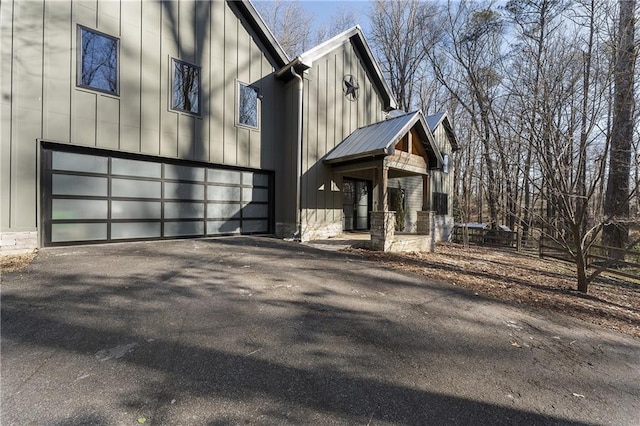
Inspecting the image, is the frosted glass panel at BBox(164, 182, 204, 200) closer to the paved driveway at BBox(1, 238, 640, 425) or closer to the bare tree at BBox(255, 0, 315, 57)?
the paved driveway at BBox(1, 238, 640, 425)

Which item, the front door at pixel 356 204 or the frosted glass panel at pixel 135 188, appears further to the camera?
the front door at pixel 356 204

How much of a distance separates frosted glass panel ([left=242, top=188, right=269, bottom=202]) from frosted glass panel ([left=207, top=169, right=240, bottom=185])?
45cm

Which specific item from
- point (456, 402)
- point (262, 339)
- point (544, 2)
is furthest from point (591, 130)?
point (544, 2)

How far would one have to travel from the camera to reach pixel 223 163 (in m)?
9.42

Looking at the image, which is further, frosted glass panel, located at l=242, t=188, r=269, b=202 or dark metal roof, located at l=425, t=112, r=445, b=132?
dark metal roof, located at l=425, t=112, r=445, b=132

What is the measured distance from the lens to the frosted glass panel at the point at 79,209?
6.83 metres

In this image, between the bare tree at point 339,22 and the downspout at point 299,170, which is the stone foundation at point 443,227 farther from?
the bare tree at point 339,22

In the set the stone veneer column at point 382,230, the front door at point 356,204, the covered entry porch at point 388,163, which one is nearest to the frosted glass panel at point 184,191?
the covered entry porch at point 388,163

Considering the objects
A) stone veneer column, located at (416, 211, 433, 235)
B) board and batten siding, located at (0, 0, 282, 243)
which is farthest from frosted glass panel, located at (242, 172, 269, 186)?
stone veneer column, located at (416, 211, 433, 235)

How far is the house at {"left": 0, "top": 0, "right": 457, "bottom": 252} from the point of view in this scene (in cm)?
643

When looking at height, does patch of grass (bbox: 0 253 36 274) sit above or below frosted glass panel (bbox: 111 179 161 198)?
below

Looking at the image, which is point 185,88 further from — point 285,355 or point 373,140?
point 285,355

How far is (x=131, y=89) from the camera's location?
301 inches

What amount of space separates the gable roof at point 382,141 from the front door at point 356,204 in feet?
6.77
